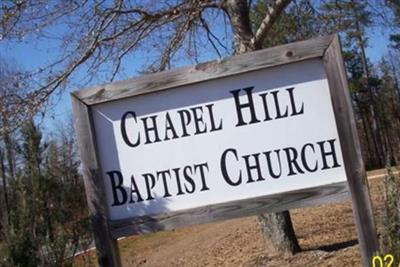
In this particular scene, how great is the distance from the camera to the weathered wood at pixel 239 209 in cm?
362

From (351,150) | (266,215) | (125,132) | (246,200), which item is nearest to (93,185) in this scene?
(125,132)

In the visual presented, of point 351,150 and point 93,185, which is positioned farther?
point 93,185

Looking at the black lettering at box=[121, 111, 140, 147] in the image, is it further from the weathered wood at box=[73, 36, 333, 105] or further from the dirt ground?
the dirt ground

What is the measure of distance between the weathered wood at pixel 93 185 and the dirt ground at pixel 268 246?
6.57 feet

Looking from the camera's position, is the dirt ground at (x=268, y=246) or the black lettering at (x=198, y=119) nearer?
the black lettering at (x=198, y=119)

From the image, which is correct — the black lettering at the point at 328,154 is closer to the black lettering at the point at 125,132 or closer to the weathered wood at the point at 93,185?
the black lettering at the point at 125,132

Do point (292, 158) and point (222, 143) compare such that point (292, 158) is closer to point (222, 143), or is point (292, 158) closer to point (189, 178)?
point (222, 143)

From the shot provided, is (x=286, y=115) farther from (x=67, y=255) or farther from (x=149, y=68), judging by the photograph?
(x=149, y=68)

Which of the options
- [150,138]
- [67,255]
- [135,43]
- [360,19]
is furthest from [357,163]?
[360,19]

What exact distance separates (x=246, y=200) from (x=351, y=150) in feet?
2.16

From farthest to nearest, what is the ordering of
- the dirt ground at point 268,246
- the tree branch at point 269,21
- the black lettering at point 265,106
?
the tree branch at point 269,21 < the dirt ground at point 268,246 < the black lettering at point 265,106
